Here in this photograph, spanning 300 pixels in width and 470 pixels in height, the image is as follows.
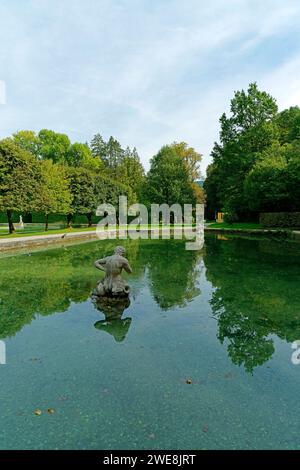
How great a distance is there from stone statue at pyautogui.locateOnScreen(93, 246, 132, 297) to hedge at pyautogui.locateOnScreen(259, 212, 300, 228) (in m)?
25.3

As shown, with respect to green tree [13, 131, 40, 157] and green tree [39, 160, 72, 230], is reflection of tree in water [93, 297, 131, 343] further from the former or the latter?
green tree [13, 131, 40, 157]

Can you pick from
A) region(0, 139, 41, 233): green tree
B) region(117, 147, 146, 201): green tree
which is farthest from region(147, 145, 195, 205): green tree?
region(0, 139, 41, 233): green tree

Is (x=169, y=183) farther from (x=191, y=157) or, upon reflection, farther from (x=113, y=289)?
(x=113, y=289)

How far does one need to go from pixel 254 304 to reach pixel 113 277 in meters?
3.56

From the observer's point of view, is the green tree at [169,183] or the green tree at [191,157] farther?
the green tree at [191,157]

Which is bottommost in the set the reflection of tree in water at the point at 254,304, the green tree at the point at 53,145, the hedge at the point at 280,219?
the reflection of tree in water at the point at 254,304

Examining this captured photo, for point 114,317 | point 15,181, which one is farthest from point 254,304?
point 15,181

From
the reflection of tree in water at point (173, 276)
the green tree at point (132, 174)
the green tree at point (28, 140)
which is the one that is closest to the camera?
the reflection of tree in water at point (173, 276)

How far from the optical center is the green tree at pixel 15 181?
2319 centimetres

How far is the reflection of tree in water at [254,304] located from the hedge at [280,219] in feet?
53.9

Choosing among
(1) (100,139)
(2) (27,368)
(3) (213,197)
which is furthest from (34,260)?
(1) (100,139)

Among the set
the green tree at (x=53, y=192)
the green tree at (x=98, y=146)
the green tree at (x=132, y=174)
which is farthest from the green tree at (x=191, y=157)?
the green tree at (x=53, y=192)

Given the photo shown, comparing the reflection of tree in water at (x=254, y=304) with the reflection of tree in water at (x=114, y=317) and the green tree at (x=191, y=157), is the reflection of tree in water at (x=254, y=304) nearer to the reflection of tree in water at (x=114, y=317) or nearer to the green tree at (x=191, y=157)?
the reflection of tree in water at (x=114, y=317)

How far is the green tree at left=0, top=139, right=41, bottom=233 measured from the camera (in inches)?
913
